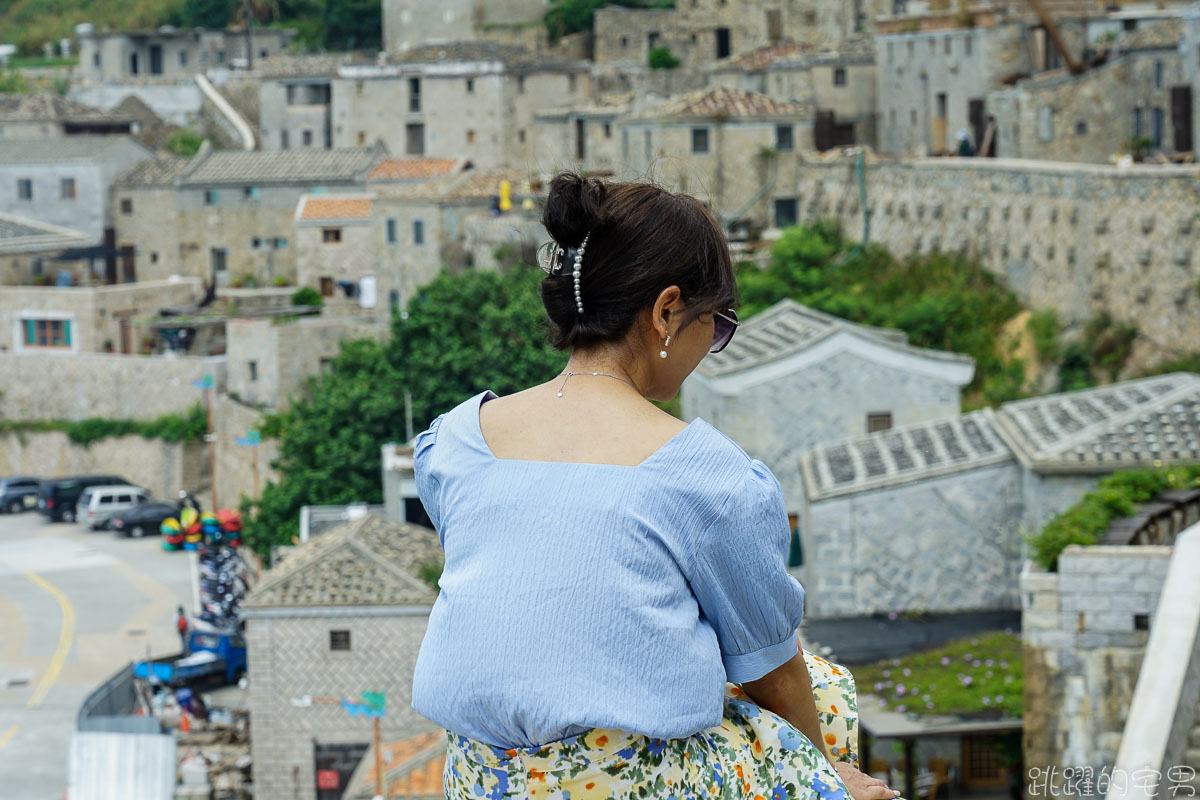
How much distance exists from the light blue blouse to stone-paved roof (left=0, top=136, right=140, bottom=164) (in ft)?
172

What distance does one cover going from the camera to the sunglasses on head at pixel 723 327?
3.24 metres

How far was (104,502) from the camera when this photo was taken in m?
40.7

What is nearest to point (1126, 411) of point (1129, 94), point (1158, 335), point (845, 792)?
point (1158, 335)

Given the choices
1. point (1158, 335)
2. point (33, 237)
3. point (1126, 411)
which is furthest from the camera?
point (33, 237)

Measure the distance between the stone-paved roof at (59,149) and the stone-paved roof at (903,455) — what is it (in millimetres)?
38199

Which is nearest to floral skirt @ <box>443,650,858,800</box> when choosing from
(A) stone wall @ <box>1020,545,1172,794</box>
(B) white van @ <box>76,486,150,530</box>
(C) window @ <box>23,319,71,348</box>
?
(A) stone wall @ <box>1020,545,1172,794</box>

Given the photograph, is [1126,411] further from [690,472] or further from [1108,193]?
[690,472]

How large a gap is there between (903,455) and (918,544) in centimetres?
110

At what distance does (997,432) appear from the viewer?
18578mm

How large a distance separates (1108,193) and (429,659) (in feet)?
75.4

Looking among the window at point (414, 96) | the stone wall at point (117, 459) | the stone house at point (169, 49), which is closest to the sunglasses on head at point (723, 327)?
the stone wall at point (117, 459)

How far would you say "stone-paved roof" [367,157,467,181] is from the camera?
48.4 m

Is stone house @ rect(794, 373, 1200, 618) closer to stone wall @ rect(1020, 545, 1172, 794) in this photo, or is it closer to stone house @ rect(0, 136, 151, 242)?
stone wall @ rect(1020, 545, 1172, 794)

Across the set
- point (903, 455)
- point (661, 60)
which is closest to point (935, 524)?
point (903, 455)
